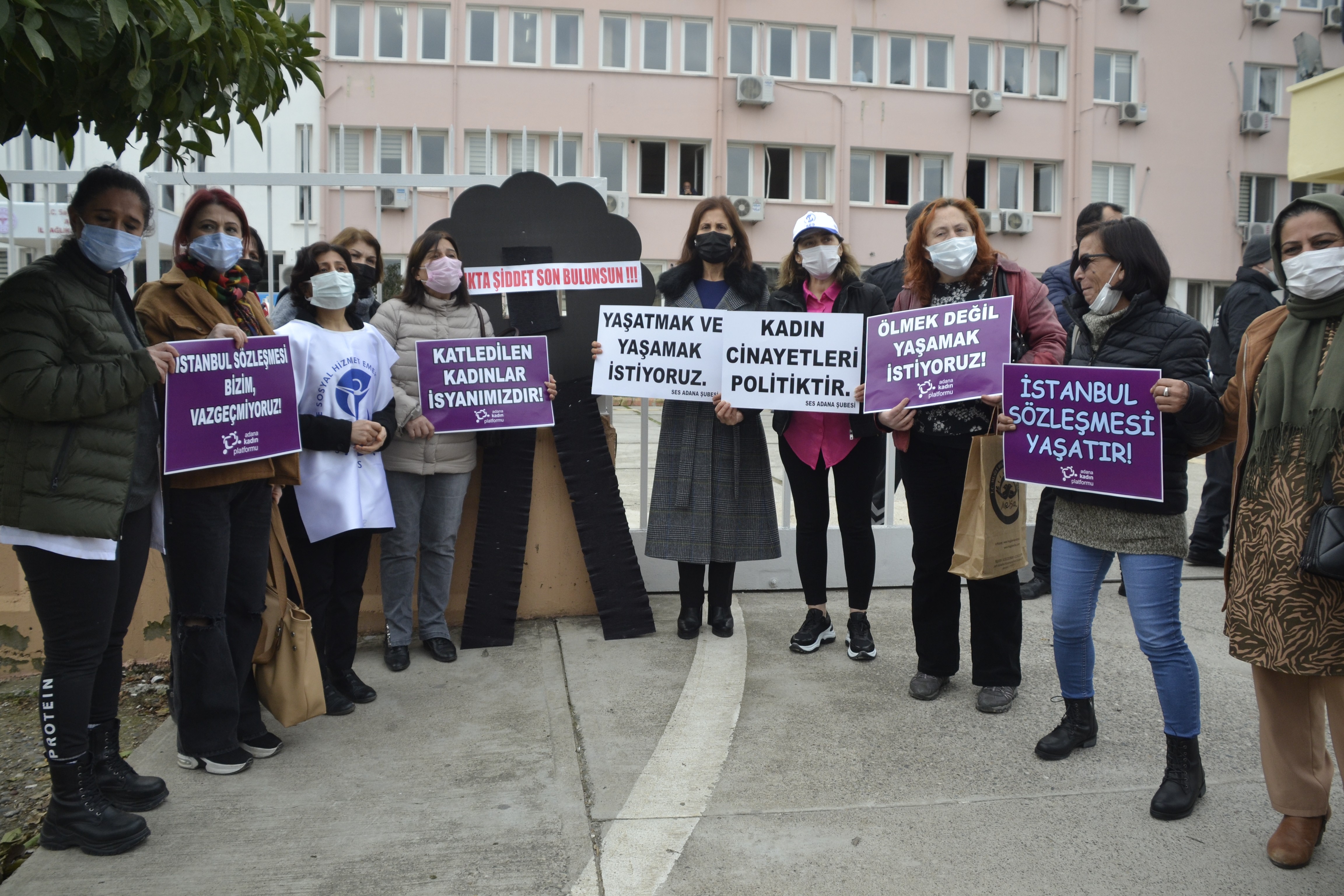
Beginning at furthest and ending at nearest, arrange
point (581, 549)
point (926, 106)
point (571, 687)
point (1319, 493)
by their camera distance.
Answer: point (926, 106)
point (581, 549)
point (571, 687)
point (1319, 493)

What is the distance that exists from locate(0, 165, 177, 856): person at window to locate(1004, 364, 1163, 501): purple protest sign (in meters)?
3.04

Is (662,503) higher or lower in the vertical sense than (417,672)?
higher

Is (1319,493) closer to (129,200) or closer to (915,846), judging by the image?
(915,846)

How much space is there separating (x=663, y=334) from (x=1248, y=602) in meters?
2.94

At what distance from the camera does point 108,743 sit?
3.59 m

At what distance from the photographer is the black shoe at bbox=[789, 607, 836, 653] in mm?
5148

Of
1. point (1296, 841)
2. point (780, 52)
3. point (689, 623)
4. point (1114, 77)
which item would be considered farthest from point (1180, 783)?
point (1114, 77)

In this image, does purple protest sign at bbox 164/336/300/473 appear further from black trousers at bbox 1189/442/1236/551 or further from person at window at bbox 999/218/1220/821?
black trousers at bbox 1189/442/1236/551

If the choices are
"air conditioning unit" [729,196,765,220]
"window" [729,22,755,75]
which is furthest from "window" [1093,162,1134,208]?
"window" [729,22,755,75]

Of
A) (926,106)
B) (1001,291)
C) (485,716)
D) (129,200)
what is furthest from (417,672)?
(926,106)

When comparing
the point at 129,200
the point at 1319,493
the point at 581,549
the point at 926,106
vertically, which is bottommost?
the point at 581,549

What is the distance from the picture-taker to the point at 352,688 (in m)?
4.56

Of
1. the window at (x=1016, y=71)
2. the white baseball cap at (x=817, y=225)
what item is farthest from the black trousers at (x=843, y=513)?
the window at (x=1016, y=71)

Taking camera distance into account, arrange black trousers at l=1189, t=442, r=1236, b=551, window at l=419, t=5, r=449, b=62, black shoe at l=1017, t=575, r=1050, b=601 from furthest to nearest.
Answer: window at l=419, t=5, r=449, b=62
black trousers at l=1189, t=442, r=1236, b=551
black shoe at l=1017, t=575, r=1050, b=601
